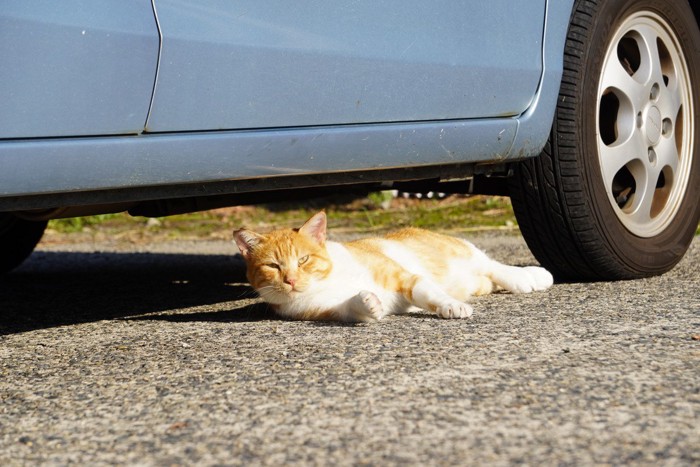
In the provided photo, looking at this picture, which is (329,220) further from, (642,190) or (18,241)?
(642,190)

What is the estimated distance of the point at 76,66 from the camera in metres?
2.52

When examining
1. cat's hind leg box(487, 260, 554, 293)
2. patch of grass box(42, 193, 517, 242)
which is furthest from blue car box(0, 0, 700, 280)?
patch of grass box(42, 193, 517, 242)

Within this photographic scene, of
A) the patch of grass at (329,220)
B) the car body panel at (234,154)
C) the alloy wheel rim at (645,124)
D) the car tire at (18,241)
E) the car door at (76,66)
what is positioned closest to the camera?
the car door at (76,66)

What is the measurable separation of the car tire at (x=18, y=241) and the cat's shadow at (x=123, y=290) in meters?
0.10

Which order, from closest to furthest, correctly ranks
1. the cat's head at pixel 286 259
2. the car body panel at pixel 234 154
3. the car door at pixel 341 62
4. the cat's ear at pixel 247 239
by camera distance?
the car body panel at pixel 234 154, the car door at pixel 341 62, the cat's head at pixel 286 259, the cat's ear at pixel 247 239

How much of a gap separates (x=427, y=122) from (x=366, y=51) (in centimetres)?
36

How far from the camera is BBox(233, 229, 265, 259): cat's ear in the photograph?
11.8ft

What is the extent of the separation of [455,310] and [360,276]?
1.43 ft

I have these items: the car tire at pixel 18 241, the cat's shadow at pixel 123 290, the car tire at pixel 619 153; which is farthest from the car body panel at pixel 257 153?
the car tire at pixel 18 241

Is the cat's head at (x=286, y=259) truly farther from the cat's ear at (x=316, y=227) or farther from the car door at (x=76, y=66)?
the car door at (x=76, y=66)

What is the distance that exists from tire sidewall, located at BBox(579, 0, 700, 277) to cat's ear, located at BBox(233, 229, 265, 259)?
121 cm

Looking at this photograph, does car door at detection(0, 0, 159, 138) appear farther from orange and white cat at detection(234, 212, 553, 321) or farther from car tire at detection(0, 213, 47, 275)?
car tire at detection(0, 213, 47, 275)

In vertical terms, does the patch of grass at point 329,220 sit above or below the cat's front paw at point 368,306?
below

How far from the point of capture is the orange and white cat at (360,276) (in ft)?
11.0
